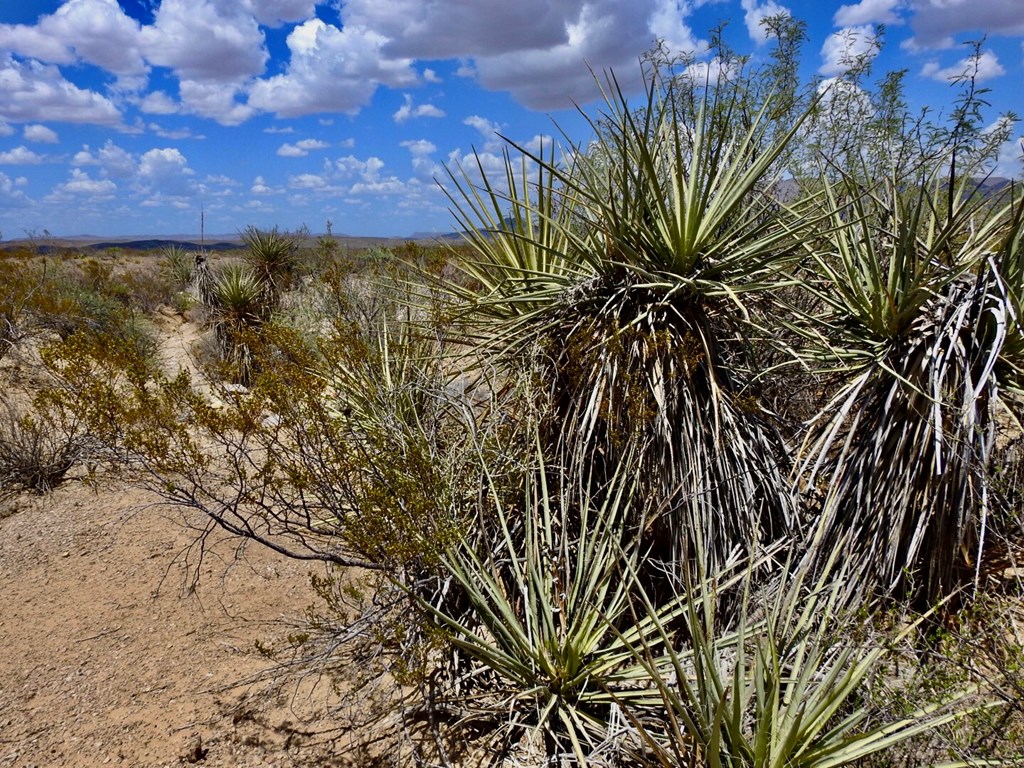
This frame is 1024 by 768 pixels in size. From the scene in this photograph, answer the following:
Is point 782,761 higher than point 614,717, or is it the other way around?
point 782,761

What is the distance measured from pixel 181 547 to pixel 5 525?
2.08 metres

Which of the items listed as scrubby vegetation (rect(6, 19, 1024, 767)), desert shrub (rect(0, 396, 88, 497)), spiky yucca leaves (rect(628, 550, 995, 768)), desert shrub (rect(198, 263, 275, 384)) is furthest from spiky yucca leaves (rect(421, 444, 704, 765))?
desert shrub (rect(198, 263, 275, 384))

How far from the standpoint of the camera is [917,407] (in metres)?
3.27

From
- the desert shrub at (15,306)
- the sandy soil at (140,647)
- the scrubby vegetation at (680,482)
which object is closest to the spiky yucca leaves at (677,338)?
the scrubby vegetation at (680,482)

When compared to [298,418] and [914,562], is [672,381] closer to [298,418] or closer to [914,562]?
[914,562]

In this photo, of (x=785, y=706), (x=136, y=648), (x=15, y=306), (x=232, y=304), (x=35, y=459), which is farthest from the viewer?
(x=232, y=304)

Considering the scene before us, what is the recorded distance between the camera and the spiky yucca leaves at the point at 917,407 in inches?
124

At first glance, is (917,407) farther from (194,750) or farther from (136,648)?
(136,648)

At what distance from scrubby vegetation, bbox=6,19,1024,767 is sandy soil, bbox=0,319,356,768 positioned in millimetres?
417

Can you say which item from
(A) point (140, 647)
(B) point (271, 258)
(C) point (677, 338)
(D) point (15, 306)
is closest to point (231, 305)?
(B) point (271, 258)

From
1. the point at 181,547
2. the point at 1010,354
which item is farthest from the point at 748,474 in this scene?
the point at 181,547

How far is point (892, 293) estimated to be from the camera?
3344 mm

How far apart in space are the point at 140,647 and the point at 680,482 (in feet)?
12.5

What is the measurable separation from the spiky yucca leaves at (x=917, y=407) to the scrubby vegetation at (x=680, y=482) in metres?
0.02
